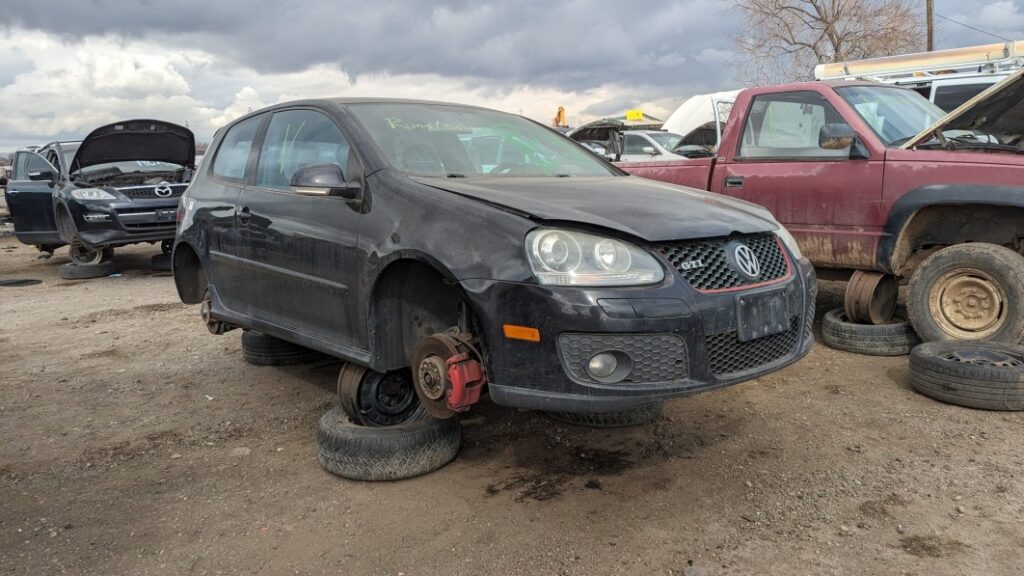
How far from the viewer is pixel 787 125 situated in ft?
18.6

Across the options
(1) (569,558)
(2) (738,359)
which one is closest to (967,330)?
(2) (738,359)

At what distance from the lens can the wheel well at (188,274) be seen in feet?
16.2

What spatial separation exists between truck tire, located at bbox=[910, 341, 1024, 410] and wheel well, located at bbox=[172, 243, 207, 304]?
441cm

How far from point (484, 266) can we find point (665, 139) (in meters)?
11.7

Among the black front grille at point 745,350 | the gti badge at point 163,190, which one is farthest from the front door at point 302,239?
the gti badge at point 163,190

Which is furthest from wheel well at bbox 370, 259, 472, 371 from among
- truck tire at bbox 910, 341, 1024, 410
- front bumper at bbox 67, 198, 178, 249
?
front bumper at bbox 67, 198, 178, 249

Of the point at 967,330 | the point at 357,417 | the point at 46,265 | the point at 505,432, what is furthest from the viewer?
the point at 46,265

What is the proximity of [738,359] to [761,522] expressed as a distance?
63 cm

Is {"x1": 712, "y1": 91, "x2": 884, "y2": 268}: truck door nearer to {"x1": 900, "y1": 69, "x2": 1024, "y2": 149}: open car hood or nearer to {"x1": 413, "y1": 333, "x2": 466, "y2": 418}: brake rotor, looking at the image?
{"x1": 900, "y1": 69, "x2": 1024, "y2": 149}: open car hood

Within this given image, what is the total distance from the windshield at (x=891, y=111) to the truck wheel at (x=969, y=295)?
923 millimetres

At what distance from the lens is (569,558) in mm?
2656

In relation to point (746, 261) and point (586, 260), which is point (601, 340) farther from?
point (746, 261)

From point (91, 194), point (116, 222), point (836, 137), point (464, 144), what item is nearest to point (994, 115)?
point (836, 137)

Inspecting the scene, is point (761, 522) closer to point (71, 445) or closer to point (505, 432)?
point (505, 432)
